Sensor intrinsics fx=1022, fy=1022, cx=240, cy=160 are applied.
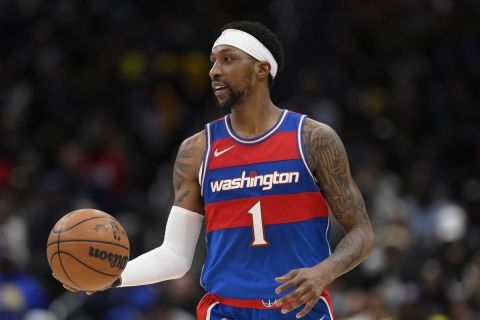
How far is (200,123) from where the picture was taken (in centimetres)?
1555

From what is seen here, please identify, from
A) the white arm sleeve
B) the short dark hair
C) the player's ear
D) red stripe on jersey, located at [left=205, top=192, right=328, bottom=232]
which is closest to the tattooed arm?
red stripe on jersey, located at [left=205, top=192, right=328, bottom=232]

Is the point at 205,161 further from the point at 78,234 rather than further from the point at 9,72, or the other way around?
the point at 9,72

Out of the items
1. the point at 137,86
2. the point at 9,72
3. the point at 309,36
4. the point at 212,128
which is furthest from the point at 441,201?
the point at 212,128

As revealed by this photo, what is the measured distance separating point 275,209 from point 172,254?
2.75 feet

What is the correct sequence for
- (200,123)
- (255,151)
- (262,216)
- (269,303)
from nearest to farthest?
(269,303) → (262,216) → (255,151) → (200,123)

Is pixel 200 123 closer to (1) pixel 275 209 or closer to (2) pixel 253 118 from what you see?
(2) pixel 253 118

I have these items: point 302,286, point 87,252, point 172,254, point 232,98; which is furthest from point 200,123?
point 302,286

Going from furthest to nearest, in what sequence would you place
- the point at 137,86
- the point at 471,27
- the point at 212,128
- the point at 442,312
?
the point at 471,27 < the point at 137,86 < the point at 442,312 < the point at 212,128

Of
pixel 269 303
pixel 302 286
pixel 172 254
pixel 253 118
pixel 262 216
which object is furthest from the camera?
pixel 172 254

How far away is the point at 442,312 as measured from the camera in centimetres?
1173

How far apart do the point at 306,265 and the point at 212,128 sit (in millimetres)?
1129

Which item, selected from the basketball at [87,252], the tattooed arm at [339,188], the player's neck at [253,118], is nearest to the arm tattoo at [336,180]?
the tattooed arm at [339,188]

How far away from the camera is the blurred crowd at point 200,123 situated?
484 inches

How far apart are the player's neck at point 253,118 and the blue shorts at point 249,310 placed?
1045 millimetres
